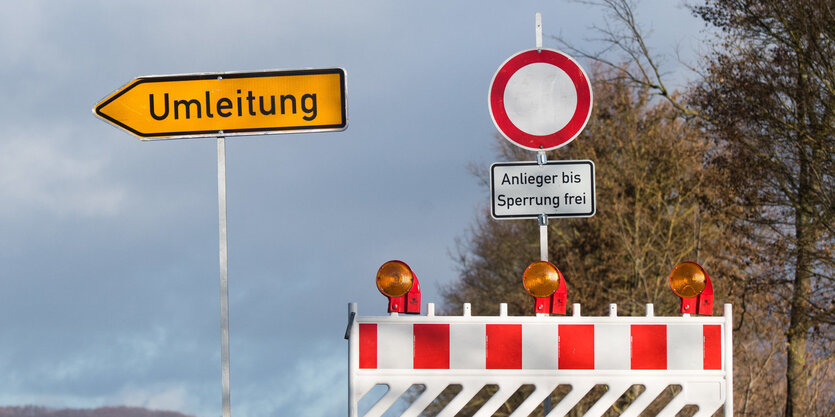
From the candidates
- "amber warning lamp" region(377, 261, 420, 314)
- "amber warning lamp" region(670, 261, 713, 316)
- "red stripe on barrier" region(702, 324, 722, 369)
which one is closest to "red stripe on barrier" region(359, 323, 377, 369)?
"amber warning lamp" region(377, 261, 420, 314)

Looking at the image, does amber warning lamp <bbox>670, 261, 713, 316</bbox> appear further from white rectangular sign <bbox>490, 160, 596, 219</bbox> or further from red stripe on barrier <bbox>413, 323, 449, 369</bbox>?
red stripe on barrier <bbox>413, 323, 449, 369</bbox>

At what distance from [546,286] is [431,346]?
0.70 meters

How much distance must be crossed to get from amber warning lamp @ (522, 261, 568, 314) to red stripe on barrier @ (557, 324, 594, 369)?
125 mm

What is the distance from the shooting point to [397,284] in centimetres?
636

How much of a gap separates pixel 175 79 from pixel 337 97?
100 centimetres

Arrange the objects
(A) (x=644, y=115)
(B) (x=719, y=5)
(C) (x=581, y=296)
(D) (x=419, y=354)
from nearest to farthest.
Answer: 1. (D) (x=419, y=354)
2. (B) (x=719, y=5)
3. (C) (x=581, y=296)
4. (A) (x=644, y=115)

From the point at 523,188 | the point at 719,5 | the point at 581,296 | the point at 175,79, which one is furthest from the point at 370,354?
the point at 581,296

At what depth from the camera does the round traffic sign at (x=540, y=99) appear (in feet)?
24.6

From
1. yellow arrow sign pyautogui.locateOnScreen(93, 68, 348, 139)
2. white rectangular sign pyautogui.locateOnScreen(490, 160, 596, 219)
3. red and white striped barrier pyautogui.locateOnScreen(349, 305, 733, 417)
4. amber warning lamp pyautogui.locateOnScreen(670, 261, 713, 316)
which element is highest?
yellow arrow sign pyautogui.locateOnScreen(93, 68, 348, 139)

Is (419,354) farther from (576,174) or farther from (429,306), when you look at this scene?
(576,174)

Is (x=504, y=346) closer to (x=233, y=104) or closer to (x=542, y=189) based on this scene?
(x=542, y=189)

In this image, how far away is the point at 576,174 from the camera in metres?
7.18

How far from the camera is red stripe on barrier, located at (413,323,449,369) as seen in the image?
6.43m

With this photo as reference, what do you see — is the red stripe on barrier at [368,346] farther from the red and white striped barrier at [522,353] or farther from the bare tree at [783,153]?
the bare tree at [783,153]
